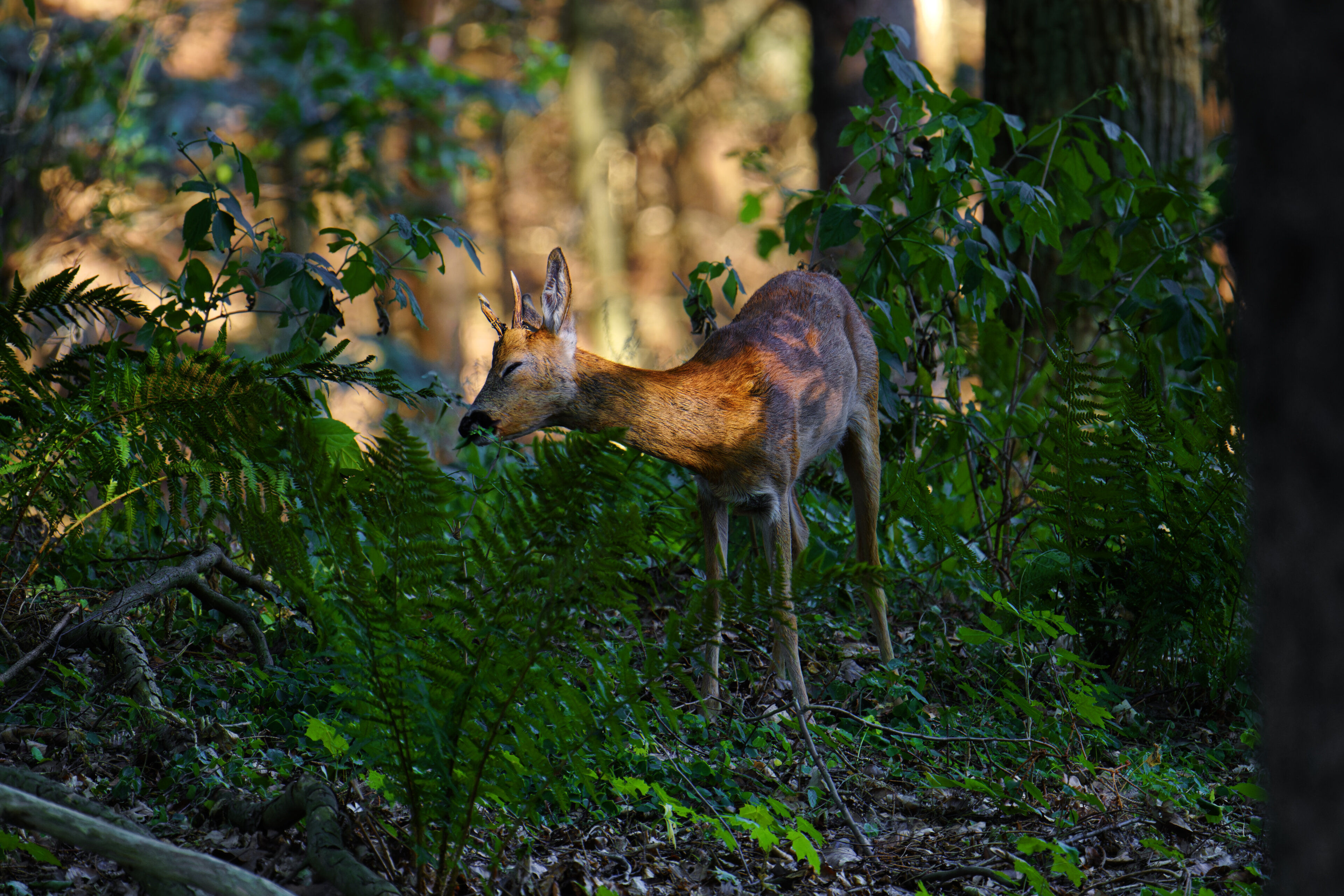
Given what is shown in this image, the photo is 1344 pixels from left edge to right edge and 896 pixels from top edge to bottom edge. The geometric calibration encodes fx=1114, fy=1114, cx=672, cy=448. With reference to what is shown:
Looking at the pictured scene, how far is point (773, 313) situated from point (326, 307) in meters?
1.85

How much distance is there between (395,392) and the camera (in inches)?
150

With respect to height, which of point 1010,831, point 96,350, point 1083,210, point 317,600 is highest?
point 1083,210

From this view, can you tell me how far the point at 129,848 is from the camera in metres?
1.98

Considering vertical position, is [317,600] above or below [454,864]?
above

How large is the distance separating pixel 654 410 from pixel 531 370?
1.52 ft

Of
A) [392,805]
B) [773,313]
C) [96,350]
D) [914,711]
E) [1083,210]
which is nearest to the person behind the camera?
[392,805]

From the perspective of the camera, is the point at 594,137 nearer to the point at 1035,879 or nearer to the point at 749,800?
the point at 749,800

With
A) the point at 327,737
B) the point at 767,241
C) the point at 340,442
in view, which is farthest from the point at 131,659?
the point at 767,241

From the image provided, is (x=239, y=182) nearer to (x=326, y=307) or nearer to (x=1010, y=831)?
(x=326, y=307)

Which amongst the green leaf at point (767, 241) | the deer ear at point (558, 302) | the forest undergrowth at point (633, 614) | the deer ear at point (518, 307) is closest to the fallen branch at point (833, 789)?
the forest undergrowth at point (633, 614)

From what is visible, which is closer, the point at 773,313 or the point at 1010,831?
the point at 1010,831

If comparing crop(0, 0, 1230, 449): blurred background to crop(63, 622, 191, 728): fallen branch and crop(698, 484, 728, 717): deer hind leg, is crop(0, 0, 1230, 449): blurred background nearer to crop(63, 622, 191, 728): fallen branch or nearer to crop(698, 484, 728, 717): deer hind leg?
crop(698, 484, 728, 717): deer hind leg

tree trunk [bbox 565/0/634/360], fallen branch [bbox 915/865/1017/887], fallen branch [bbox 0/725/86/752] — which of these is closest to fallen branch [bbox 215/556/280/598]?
fallen branch [bbox 0/725/86/752]

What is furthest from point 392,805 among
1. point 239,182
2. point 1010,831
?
point 239,182
